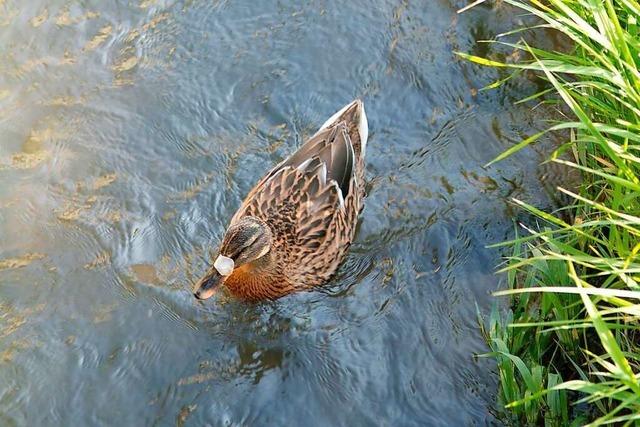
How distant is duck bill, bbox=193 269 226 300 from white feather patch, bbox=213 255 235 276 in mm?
32

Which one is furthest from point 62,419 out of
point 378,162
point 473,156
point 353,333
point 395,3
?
point 395,3

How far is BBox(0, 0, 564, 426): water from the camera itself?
4469 millimetres

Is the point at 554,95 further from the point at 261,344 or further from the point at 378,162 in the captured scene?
the point at 261,344

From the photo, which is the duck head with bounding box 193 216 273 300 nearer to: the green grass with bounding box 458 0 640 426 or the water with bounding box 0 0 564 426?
the water with bounding box 0 0 564 426

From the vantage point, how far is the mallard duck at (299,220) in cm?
500

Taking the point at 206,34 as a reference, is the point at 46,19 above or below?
above

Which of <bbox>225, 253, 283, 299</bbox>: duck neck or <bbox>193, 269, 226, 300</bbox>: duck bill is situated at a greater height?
<bbox>193, 269, 226, 300</bbox>: duck bill

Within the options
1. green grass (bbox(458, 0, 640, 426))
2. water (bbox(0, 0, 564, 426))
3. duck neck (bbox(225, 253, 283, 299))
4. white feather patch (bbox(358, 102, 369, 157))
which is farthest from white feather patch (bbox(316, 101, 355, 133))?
green grass (bbox(458, 0, 640, 426))

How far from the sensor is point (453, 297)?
15.7ft

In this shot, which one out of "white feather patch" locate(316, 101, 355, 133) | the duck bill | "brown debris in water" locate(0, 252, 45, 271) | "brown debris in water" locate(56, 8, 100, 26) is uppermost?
"brown debris in water" locate(56, 8, 100, 26)

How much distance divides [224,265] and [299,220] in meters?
0.65

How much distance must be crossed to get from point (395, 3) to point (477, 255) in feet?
7.25

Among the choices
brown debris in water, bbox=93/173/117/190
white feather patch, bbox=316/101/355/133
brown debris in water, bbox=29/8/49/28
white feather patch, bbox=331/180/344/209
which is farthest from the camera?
brown debris in water, bbox=29/8/49/28

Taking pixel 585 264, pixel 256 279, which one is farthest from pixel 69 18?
pixel 585 264
